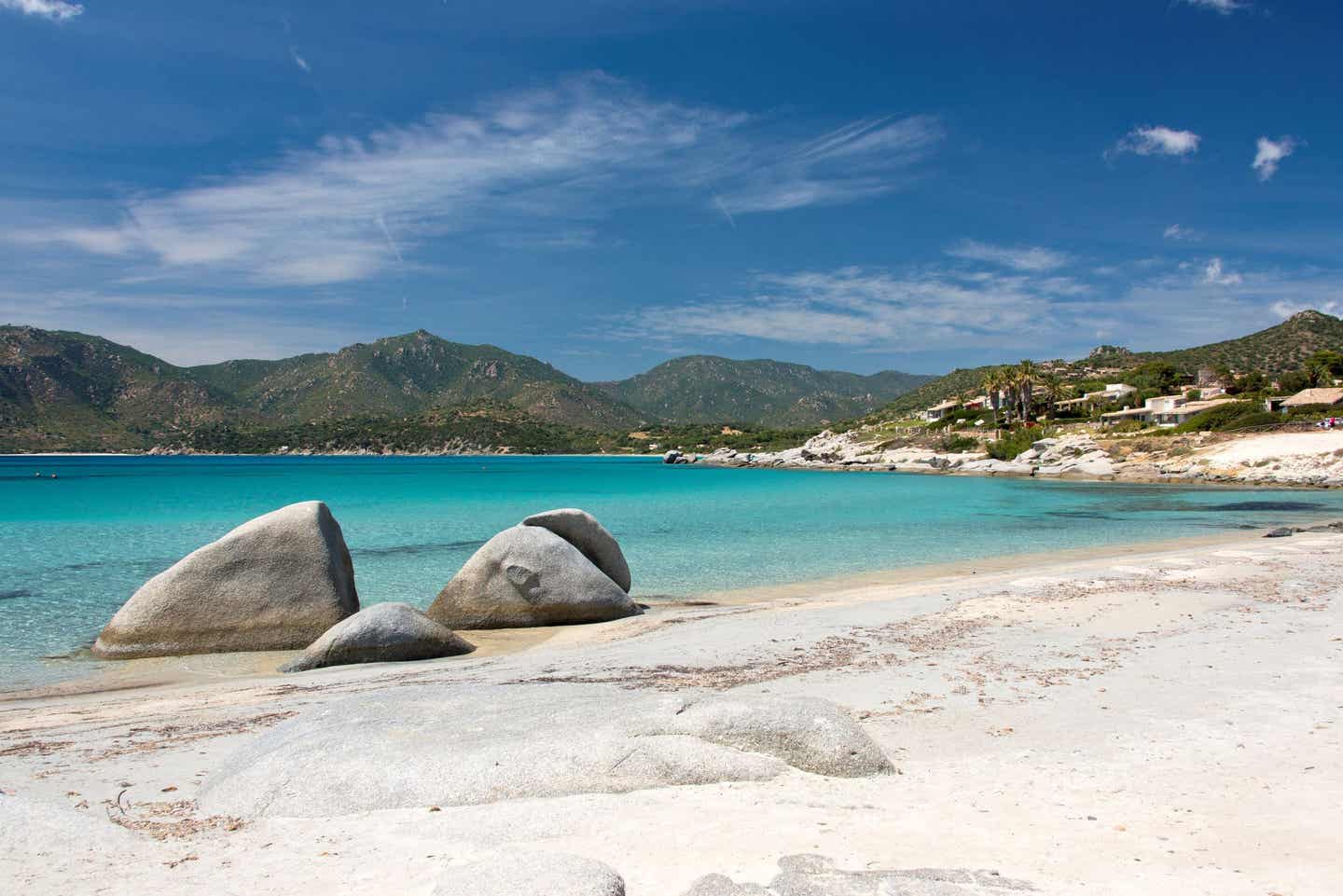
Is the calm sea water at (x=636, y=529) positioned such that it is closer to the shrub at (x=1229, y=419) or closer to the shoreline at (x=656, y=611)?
the shoreline at (x=656, y=611)

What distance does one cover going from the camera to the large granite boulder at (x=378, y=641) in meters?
11.7

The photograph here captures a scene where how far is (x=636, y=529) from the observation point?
3344 centimetres

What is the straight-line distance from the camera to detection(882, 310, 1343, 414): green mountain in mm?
131625

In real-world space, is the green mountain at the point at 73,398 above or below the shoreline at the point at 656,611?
above

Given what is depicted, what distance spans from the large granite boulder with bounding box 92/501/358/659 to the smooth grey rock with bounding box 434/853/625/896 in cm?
1067

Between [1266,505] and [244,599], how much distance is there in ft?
153

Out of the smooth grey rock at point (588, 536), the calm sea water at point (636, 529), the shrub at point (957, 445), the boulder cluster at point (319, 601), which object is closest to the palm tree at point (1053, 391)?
the shrub at point (957, 445)

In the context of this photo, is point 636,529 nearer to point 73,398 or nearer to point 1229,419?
point 1229,419

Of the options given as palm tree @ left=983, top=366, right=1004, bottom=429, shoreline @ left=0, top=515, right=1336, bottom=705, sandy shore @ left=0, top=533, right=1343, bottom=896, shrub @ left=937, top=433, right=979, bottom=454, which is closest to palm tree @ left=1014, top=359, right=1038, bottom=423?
palm tree @ left=983, top=366, right=1004, bottom=429

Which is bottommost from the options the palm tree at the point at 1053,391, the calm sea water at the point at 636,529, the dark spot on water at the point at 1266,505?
→ the dark spot on water at the point at 1266,505

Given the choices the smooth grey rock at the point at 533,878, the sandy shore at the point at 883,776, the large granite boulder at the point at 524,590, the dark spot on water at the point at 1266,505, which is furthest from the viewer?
the dark spot on water at the point at 1266,505

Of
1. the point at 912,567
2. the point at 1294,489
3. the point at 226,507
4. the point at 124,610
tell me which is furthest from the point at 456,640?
the point at 1294,489

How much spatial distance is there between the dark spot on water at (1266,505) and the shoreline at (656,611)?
445 inches

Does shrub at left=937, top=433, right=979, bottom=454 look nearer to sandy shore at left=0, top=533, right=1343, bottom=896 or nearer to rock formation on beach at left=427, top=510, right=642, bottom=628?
rock formation on beach at left=427, top=510, right=642, bottom=628
